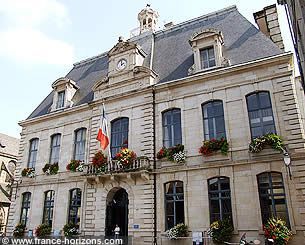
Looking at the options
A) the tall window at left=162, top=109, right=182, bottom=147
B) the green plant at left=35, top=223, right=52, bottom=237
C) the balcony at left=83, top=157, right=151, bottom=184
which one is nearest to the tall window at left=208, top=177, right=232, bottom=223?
the tall window at left=162, top=109, right=182, bottom=147

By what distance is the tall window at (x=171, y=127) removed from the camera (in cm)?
1383

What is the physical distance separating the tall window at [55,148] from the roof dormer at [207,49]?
31.1ft

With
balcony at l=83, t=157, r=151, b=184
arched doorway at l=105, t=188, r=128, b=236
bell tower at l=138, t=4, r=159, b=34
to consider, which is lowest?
arched doorway at l=105, t=188, r=128, b=236

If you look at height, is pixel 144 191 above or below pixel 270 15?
below

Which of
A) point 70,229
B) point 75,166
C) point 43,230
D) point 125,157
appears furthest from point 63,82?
point 70,229

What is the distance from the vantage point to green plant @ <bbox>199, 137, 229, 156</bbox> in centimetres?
1208

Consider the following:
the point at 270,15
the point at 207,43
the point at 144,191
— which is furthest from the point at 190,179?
the point at 270,15

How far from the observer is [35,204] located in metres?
16.9

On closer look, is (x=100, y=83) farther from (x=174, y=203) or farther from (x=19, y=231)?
(x=19, y=231)

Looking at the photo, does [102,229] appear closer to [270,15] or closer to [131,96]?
[131,96]

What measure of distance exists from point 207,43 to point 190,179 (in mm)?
6775

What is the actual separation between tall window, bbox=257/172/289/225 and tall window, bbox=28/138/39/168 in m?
14.0

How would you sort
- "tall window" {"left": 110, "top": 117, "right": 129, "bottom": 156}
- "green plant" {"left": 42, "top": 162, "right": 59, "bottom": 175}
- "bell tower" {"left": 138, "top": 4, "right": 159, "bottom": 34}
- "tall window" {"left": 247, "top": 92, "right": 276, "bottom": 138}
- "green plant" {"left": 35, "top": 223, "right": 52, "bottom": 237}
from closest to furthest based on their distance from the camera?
"tall window" {"left": 247, "top": 92, "right": 276, "bottom": 138} < "tall window" {"left": 110, "top": 117, "right": 129, "bottom": 156} < "green plant" {"left": 35, "top": 223, "right": 52, "bottom": 237} < "green plant" {"left": 42, "top": 162, "right": 59, "bottom": 175} < "bell tower" {"left": 138, "top": 4, "right": 159, "bottom": 34}

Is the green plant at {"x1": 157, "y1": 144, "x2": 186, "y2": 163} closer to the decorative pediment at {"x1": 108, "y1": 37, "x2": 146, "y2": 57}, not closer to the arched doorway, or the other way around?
the arched doorway
